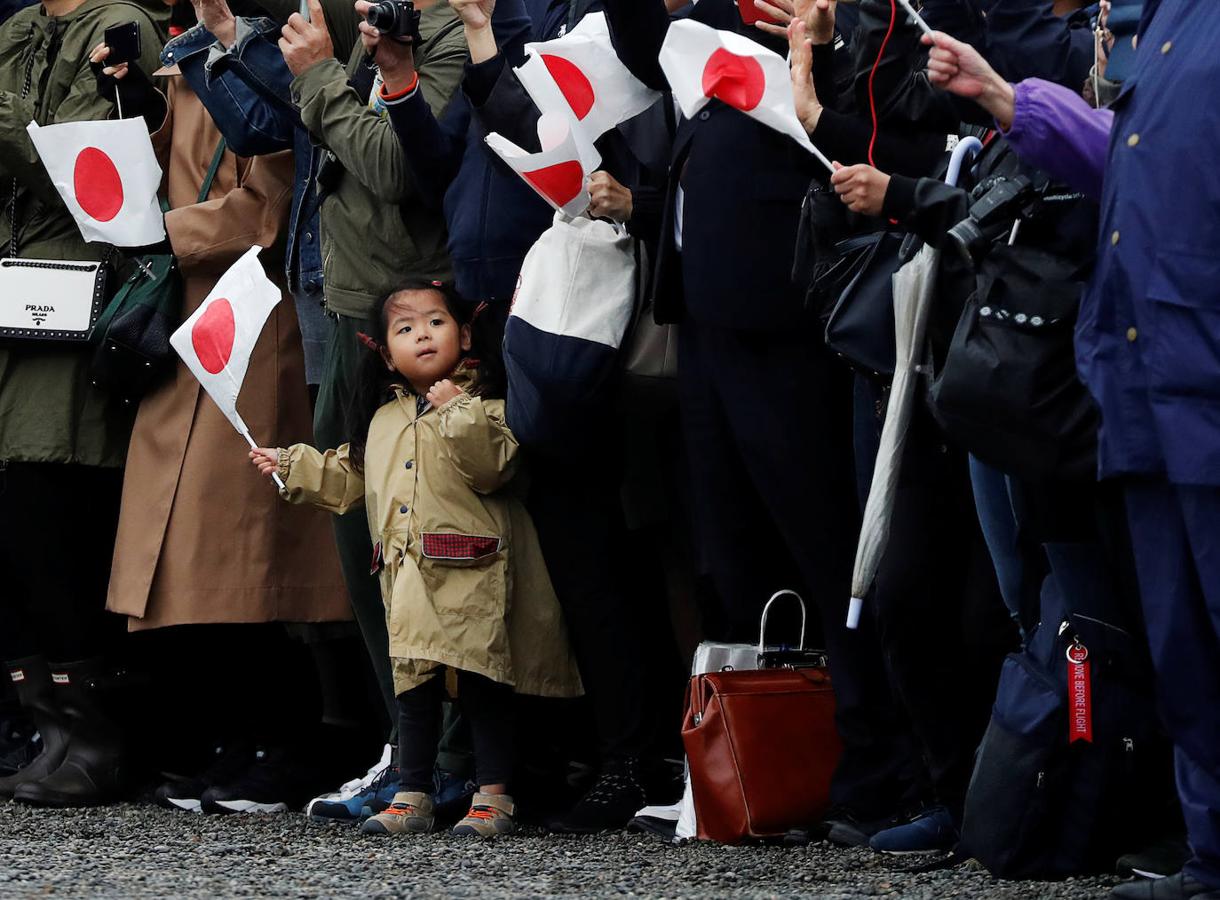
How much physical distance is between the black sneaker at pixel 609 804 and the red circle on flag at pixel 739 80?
188 centimetres

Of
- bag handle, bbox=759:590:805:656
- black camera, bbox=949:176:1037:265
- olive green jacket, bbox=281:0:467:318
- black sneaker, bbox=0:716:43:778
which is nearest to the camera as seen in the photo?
black camera, bbox=949:176:1037:265

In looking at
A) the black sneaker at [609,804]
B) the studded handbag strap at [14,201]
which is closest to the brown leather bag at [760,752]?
the black sneaker at [609,804]

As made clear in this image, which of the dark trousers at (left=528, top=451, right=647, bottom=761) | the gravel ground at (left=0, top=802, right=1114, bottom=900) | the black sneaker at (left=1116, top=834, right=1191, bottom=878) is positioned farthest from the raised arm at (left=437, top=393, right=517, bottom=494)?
the black sneaker at (left=1116, top=834, right=1191, bottom=878)

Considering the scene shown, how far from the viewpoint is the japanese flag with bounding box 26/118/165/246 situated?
6.18m

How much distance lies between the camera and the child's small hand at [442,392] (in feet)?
17.5

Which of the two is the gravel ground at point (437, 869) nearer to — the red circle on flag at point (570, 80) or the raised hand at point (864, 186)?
the raised hand at point (864, 186)

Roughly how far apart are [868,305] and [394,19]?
5.59ft

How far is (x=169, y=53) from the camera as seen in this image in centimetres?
604

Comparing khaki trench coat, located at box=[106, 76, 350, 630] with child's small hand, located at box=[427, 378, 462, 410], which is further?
khaki trench coat, located at box=[106, 76, 350, 630]

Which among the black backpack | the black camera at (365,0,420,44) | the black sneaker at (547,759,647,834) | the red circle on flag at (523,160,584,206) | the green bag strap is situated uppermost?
the black camera at (365,0,420,44)

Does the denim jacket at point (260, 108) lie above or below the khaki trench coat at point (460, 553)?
above

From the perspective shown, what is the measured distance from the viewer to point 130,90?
6.36m

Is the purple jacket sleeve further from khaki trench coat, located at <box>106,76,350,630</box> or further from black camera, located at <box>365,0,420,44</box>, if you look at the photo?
khaki trench coat, located at <box>106,76,350,630</box>

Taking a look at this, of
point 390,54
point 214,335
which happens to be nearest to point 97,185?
point 214,335
